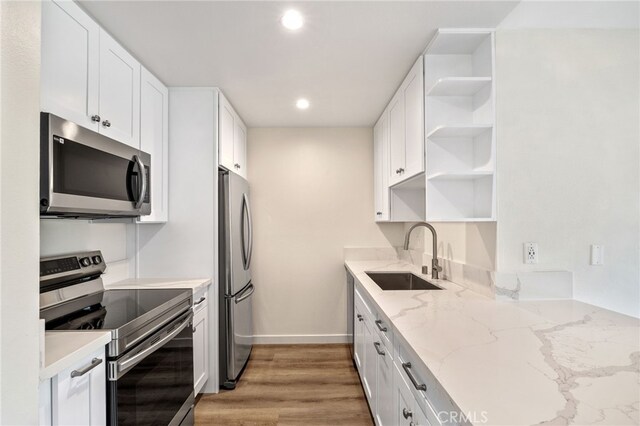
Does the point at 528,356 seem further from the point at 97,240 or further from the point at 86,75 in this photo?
the point at 97,240

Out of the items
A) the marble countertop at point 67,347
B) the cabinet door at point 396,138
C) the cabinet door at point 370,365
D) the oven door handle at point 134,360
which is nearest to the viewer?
the marble countertop at point 67,347

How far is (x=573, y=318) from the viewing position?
1.43 m

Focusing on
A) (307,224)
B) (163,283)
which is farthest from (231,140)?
(163,283)

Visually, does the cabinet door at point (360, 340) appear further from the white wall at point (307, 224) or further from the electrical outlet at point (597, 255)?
the electrical outlet at point (597, 255)

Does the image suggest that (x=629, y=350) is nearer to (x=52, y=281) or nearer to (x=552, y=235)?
(x=552, y=235)

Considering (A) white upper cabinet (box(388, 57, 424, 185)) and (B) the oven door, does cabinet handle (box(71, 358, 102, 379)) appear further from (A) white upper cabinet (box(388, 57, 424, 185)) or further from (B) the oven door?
(A) white upper cabinet (box(388, 57, 424, 185))

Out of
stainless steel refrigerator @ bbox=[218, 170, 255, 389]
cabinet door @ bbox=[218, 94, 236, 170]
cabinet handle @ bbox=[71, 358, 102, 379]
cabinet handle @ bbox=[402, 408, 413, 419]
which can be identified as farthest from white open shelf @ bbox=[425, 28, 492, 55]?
cabinet handle @ bbox=[71, 358, 102, 379]

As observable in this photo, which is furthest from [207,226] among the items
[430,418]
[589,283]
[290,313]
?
[589,283]

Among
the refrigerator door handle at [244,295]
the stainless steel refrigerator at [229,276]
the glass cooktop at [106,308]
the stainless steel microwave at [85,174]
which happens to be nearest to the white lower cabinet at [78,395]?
the glass cooktop at [106,308]

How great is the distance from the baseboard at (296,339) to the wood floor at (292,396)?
30 cm

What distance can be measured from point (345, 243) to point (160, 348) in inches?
89.7

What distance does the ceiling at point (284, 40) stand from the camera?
1574mm

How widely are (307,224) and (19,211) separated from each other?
9.51 feet

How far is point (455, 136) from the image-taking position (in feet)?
6.40
